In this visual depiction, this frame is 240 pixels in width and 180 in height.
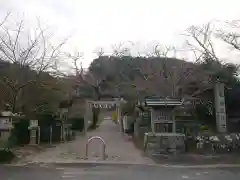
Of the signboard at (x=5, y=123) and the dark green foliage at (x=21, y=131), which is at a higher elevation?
the signboard at (x=5, y=123)

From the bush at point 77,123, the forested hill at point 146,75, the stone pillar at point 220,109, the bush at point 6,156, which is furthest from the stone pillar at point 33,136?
the bush at point 77,123

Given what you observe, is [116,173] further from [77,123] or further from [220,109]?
[77,123]

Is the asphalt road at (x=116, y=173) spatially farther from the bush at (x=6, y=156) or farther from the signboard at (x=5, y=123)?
the signboard at (x=5, y=123)

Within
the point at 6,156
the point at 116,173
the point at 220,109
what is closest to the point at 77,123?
the point at 220,109

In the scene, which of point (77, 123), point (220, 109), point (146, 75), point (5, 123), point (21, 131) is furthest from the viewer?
point (146, 75)

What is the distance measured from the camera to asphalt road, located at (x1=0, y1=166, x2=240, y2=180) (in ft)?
29.4

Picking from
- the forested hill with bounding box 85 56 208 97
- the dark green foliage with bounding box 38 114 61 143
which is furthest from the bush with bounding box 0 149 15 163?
the forested hill with bounding box 85 56 208 97

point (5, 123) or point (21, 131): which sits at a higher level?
point (5, 123)

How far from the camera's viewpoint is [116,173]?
970cm

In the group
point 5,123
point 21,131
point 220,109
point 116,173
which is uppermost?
point 220,109

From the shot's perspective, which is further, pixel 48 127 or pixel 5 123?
pixel 48 127

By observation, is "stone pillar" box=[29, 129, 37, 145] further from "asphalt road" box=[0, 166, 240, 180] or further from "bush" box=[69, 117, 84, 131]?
"bush" box=[69, 117, 84, 131]

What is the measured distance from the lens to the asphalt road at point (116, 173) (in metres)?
8.96

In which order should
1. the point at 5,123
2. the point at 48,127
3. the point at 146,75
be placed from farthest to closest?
the point at 146,75
the point at 48,127
the point at 5,123
